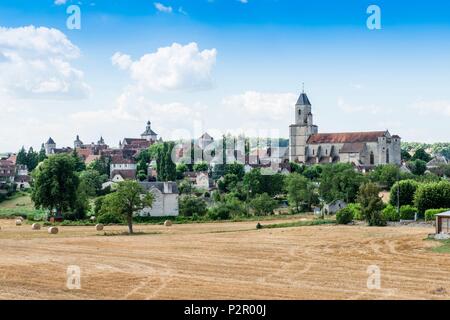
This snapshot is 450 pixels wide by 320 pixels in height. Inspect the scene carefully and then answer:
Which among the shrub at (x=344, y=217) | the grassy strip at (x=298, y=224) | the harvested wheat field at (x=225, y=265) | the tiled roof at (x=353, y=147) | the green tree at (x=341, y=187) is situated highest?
the tiled roof at (x=353, y=147)

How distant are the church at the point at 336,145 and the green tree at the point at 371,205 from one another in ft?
227

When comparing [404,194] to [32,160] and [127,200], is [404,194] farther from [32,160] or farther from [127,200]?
[32,160]

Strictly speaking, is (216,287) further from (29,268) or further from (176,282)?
(29,268)

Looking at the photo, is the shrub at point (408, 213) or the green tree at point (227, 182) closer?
the shrub at point (408, 213)

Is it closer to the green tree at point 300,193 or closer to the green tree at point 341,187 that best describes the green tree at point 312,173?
the green tree at point 341,187

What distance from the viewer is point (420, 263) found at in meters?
31.0

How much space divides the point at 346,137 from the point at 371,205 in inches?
3436

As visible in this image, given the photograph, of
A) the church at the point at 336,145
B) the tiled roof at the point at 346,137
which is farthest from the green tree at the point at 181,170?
the tiled roof at the point at 346,137

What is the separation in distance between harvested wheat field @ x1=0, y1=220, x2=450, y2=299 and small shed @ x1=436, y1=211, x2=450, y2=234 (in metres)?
1.93

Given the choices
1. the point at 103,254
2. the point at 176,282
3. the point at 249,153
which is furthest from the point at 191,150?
the point at 176,282

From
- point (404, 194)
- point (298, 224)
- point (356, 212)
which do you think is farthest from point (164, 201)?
point (404, 194)

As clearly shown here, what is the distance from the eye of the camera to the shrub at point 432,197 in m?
59.6

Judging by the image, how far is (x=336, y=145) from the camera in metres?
142
